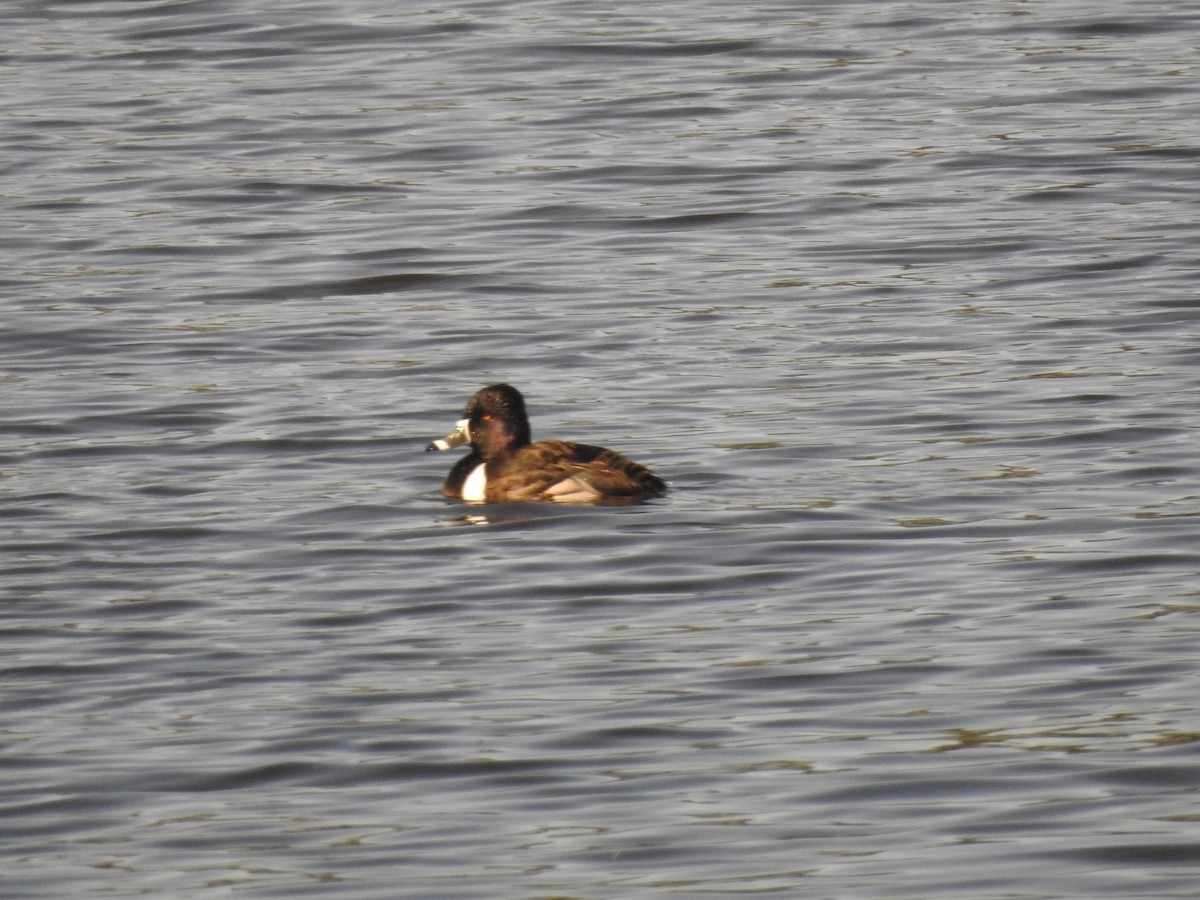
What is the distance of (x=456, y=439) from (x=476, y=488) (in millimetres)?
400

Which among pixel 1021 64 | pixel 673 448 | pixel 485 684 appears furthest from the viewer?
pixel 1021 64

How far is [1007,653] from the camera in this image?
27.0ft

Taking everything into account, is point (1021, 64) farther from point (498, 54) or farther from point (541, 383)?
point (541, 383)

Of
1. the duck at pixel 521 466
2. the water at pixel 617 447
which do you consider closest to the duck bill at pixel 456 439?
the duck at pixel 521 466

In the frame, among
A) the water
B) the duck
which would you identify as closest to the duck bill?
the duck

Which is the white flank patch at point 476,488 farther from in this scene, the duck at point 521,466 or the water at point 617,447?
the water at point 617,447

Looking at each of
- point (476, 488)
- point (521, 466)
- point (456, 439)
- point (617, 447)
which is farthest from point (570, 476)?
point (617, 447)

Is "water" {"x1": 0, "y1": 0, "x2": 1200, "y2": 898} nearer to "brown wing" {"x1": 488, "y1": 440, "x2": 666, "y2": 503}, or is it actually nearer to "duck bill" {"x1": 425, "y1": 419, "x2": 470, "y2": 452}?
"brown wing" {"x1": 488, "y1": 440, "x2": 666, "y2": 503}

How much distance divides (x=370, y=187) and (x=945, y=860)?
11788 mm

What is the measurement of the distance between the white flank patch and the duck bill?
266mm

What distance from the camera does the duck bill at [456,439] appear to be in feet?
36.7

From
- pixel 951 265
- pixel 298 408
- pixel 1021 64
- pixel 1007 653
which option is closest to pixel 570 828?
pixel 1007 653

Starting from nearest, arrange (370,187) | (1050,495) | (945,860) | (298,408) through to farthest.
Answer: (945,860) → (1050,495) → (298,408) → (370,187)

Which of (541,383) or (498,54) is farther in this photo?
(498,54)
